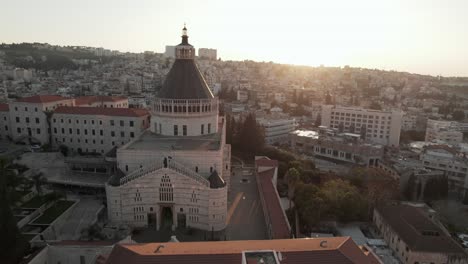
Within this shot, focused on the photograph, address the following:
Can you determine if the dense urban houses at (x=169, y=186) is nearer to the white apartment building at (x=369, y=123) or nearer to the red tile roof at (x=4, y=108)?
the red tile roof at (x=4, y=108)

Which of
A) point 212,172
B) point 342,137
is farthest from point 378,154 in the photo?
point 212,172

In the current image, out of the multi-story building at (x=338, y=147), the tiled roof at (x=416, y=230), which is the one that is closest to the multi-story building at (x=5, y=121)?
the multi-story building at (x=338, y=147)

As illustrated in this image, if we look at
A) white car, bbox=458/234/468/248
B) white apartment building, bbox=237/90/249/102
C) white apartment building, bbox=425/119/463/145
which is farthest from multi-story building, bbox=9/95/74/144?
white apartment building, bbox=237/90/249/102

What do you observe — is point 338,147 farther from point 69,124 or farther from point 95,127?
point 69,124

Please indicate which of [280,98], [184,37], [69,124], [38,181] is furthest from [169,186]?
[280,98]

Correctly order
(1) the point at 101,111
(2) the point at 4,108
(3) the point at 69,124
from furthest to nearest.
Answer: (2) the point at 4,108
(3) the point at 69,124
(1) the point at 101,111

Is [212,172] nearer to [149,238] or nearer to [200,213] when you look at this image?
[200,213]

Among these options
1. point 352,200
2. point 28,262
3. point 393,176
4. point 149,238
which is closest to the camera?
point 28,262

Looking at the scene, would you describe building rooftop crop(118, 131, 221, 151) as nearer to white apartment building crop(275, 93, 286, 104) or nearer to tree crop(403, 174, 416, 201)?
tree crop(403, 174, 416, 201)
